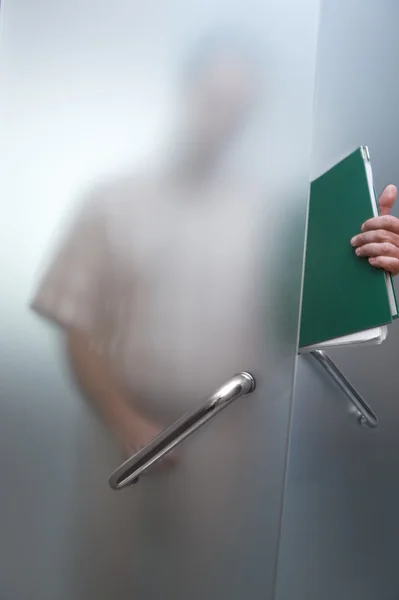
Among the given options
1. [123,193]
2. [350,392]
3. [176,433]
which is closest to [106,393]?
[176,433]

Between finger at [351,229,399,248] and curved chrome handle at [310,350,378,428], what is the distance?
0.17m

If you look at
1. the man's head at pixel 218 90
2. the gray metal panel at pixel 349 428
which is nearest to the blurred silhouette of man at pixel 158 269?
the man's head at pixel 218 90

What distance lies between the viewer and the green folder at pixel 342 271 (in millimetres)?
558

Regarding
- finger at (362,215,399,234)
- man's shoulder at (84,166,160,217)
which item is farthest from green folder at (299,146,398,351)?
man's shoulder at (84,166,160,217)

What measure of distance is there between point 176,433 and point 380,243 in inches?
13.5

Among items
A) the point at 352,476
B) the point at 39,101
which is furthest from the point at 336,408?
the point at 39,101

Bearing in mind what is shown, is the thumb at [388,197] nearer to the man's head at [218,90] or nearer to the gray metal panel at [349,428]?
the gray metal panel at [349,428]

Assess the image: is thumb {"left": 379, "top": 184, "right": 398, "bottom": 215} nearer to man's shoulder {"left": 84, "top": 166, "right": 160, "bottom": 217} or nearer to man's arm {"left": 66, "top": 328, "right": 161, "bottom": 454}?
man's shoulder {"left": 84, "top": 166, "right": 160, "bottom": 217}

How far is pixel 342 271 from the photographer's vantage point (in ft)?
1.96

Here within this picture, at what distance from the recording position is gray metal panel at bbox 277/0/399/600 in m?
0.68

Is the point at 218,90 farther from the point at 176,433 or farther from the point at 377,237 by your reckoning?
the point at 176,433

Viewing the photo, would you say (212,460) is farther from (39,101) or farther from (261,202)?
(39,101)

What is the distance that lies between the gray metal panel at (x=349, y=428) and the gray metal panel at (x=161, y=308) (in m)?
Result: 0.06

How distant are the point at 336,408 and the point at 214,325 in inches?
10.7
